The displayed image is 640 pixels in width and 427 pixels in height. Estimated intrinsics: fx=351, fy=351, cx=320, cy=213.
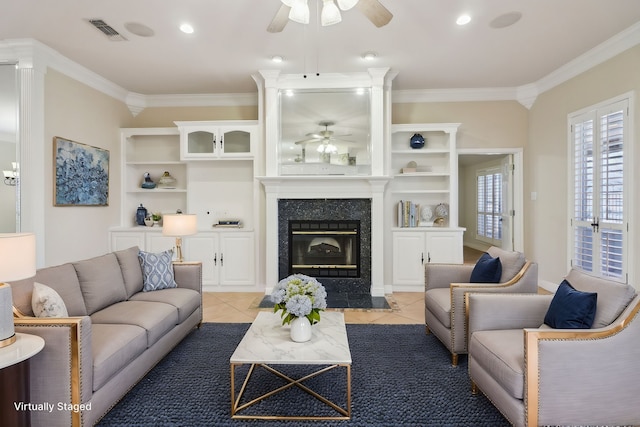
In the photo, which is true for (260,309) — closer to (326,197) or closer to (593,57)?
(326,197)

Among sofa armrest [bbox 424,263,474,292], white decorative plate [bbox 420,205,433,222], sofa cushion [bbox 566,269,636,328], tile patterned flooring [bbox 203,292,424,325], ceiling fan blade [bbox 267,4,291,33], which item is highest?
ceiling fan blade [bbox 267,4,291,33]

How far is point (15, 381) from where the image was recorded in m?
1.64

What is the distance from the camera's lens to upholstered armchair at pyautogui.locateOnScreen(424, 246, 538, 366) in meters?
2.64

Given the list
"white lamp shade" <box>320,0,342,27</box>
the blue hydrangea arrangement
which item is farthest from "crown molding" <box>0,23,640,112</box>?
the blue hydrangea arrangement

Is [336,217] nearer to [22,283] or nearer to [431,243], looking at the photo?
[431,243]

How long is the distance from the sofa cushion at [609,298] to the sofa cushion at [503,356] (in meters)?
0.43

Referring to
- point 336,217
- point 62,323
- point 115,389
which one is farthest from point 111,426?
point 336,217

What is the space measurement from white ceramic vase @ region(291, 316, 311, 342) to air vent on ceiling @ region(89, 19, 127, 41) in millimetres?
3262

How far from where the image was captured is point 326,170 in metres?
4.65

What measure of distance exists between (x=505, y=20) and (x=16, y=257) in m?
4.09

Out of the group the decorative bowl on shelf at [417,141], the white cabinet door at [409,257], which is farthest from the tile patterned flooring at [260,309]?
the decorative bowl on shelf at [417,141]

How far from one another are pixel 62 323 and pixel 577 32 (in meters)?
4.83

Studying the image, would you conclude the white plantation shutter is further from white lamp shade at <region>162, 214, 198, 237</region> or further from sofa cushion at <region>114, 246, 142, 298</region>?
sofa cushion at <region>114, 246, 142, 298</region>

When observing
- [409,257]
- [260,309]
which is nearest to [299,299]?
[260,309]
